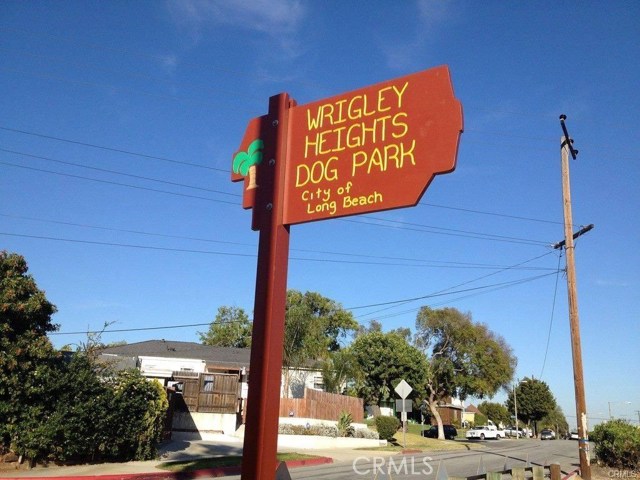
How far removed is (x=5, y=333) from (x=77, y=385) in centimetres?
226

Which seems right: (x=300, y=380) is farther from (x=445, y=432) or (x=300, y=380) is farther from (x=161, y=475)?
(x=161, y=475)

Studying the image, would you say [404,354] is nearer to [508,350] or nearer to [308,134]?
[508,350]

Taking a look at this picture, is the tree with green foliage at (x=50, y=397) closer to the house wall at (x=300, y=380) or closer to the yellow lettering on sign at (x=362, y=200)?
the yellow lettering on sign at (x=362, y=200)

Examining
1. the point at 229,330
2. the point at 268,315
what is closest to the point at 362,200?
the point at 268,315

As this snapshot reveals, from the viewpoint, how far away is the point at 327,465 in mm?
18797

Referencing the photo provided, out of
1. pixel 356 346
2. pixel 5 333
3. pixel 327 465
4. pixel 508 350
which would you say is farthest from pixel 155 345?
pixel 508 350

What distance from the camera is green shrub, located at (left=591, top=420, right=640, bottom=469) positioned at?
61.1ft

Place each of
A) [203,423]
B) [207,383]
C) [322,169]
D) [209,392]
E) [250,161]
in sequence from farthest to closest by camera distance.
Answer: [207,383], [209,392], [203,423], [250,161], [322,169]

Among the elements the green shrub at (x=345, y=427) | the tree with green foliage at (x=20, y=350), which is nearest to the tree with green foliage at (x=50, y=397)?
the tree with green foliage at (x=20, y=350)

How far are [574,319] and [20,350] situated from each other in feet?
54.3

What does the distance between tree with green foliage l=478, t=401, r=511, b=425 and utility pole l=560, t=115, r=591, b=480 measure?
260ft

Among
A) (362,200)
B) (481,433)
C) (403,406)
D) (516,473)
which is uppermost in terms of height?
(362,200)

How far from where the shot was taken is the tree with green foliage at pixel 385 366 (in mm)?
48188

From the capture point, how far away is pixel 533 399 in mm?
80562
